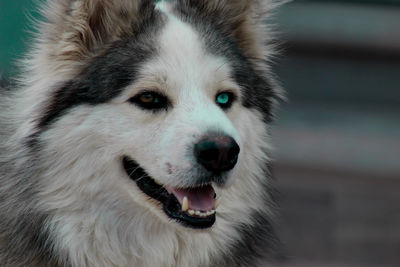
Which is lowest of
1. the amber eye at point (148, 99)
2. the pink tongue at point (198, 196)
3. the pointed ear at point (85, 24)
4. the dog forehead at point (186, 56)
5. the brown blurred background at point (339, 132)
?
the brown blurred background at point (339, 132)

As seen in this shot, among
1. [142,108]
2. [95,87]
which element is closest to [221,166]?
[142,108]

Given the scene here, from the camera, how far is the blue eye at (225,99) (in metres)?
3.72

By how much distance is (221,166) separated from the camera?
11.3 ft

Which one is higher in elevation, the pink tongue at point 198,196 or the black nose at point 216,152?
the black nose at point 216,152

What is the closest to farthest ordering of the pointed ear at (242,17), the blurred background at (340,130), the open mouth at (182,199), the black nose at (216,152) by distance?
the black nose at (216,152)
the open mouth at (182,199)
the pointed ear at (242,17)
the blurred background at (340,130)

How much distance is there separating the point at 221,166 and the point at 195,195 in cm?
20

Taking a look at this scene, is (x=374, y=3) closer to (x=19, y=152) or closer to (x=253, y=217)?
(x=253, y=217)

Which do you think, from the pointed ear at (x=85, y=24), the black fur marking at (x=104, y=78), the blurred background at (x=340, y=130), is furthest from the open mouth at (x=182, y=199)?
the blurred background at (x=340, y=130)

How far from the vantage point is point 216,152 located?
3389mm

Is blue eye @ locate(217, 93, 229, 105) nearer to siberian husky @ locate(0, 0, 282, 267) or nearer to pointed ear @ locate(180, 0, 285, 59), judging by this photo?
siberian husky @ locate(0, 0, 282, 267)

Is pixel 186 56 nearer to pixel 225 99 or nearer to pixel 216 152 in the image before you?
pixel 225 99

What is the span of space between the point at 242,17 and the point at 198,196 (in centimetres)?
100

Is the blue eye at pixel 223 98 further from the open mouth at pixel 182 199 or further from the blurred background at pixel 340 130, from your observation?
the blurred background at pixel 340 130

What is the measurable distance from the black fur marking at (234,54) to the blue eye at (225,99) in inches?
3.5
